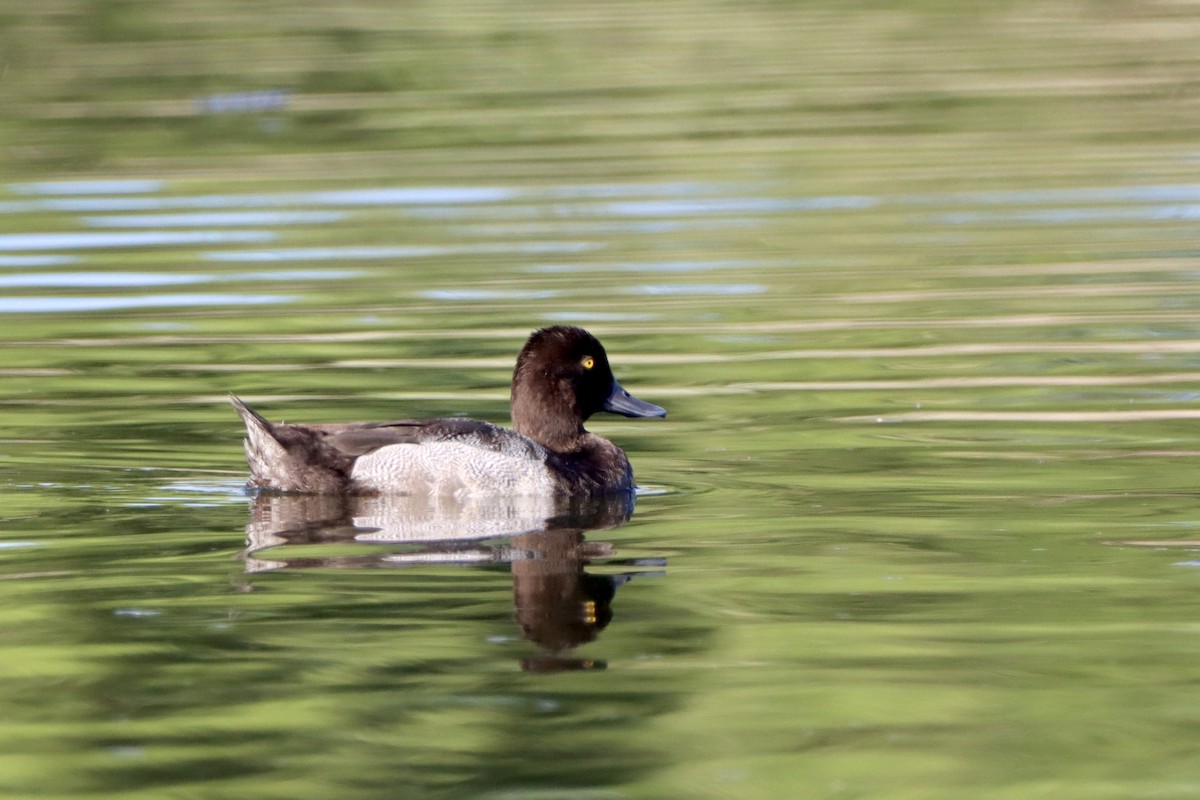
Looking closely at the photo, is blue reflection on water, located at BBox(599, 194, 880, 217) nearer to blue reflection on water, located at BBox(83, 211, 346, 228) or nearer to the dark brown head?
blue reflection on water, located at BBox(83, 211, 346, 228)

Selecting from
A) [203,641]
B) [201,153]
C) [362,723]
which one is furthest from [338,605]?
[201,153]

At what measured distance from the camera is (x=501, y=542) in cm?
895

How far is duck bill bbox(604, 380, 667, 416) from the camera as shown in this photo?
35.6 feet

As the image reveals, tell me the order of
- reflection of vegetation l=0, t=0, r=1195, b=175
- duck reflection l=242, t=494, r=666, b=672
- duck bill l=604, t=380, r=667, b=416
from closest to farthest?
duck reflection l=242, t=494, r=666, b=672, duck bill l=604, t=380, r=667, b=416, reflection of vegetation l=0, t=0, r=1195, b=175

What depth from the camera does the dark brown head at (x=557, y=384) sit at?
35.1ft

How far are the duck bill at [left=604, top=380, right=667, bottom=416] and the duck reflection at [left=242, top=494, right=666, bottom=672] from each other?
37.5 inches

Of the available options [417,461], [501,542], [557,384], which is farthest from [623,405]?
[501,542]

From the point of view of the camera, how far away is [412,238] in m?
18.2

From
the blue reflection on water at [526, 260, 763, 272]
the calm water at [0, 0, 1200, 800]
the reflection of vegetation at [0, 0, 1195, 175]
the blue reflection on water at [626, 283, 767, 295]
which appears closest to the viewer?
the calm water at [0, 0, 1200, 800]

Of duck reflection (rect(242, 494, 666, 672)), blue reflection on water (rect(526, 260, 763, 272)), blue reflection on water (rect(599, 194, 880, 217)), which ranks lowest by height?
duck reflection (rect(242, 494, 666, 672))

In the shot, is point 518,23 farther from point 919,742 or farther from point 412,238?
point 919,742

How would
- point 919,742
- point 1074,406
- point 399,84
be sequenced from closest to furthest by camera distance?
point 919,742 → point 1074,406 → point 399,84

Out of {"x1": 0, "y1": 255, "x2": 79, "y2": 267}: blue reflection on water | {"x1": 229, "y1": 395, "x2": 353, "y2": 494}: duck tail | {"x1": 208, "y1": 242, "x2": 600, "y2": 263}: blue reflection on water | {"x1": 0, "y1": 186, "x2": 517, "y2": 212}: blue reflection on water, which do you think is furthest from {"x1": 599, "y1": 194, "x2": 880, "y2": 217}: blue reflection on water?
{"x1": 229, "y1": 395, "x2": 353, "y2": 494}: duck tail

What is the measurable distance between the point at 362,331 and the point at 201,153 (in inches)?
389
